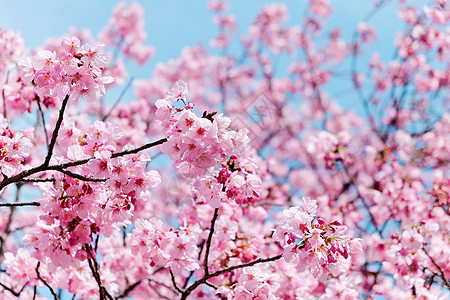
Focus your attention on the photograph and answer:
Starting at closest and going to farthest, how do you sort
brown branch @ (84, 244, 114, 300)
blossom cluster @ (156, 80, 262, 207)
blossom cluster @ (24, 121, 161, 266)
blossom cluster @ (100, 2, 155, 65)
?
blossom cluster @ (156, 80, 262, 207), blossom cluster @ (24, 121, 161, 266), brown branch @ (84, 244, 114, 300), blossom cluster @ (100, 2, 155, 65)

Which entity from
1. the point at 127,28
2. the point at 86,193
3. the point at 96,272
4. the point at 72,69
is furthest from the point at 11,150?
the point at 127,28

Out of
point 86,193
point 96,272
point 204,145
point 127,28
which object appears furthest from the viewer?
point 127,28

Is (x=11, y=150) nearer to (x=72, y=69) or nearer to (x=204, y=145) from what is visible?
(x=72, y=69)

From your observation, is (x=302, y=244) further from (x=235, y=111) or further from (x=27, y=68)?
(x=235, y=111)

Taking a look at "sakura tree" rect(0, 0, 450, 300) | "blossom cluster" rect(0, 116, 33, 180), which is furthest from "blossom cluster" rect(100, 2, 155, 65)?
"blossom cluster" rect(0, 116, 33, 180)

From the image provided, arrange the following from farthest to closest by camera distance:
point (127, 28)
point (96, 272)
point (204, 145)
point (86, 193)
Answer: point (127, 28) < point (96, 272) < point (86, 193) < point (204, 145)

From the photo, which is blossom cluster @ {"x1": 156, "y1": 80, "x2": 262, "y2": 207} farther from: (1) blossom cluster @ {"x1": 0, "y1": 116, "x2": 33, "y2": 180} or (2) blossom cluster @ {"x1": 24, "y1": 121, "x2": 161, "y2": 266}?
(1) blossom cluster @ {"x1": 0, "y1": 116, "x2": 33, "y2": 180}

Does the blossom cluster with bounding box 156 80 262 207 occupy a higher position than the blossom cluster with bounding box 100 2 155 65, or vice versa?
the blossom cluster with bounding box 100 2 155 65

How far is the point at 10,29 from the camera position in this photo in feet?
15.2

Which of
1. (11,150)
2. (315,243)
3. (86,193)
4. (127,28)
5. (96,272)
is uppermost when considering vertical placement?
(127,28)

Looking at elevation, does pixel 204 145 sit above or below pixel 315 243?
above

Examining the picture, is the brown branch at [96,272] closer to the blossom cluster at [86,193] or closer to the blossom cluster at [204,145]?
the blossom cluster at [86,193]

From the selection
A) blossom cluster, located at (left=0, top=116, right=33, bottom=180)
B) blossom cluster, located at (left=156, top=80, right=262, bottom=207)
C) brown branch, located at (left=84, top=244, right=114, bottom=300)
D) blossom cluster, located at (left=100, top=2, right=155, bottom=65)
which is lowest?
brown branch, located at (left=84, top=244, right=114, bottom=300)

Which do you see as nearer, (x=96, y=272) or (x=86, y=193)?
(x=86, y=193)
